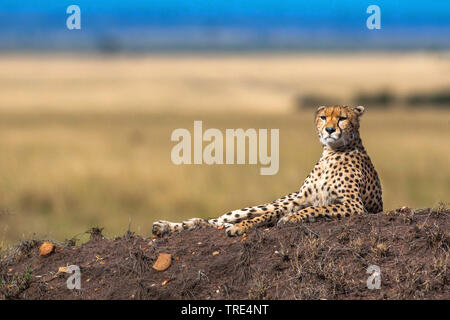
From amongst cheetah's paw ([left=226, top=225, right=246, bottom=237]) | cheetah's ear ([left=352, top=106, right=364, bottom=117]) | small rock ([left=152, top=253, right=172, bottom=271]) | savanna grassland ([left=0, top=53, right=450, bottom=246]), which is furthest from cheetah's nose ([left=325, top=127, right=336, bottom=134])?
savanna grassland ([left=0, top=53, right=450, bottom=246])

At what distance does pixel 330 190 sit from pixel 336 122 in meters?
0.54

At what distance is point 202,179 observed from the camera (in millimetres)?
14734

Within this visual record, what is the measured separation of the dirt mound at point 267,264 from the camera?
5.22m

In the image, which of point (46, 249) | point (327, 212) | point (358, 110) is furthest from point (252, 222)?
point (46, 249)

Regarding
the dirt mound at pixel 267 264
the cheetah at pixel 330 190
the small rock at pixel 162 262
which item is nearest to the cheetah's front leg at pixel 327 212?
the cheetah at pixel 330 190

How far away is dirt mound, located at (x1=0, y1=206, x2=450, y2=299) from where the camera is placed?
17.1 feet

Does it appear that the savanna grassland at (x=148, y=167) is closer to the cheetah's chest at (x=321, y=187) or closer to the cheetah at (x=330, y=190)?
the cheetah at (x=330, y=190)

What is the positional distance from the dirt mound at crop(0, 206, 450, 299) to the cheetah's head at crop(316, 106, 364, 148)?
0.66m

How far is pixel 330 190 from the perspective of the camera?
646 cm

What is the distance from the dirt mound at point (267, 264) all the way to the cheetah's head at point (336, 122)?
0.66 m

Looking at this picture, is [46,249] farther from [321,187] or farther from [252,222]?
[321,187]

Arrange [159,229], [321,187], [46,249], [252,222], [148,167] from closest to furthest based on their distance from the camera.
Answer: [46,249], [252,222], [159,229], [321,187], [148,167]

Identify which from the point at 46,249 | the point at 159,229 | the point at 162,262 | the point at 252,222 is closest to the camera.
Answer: the point at 162,262

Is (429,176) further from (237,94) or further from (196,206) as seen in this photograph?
(237,94)
